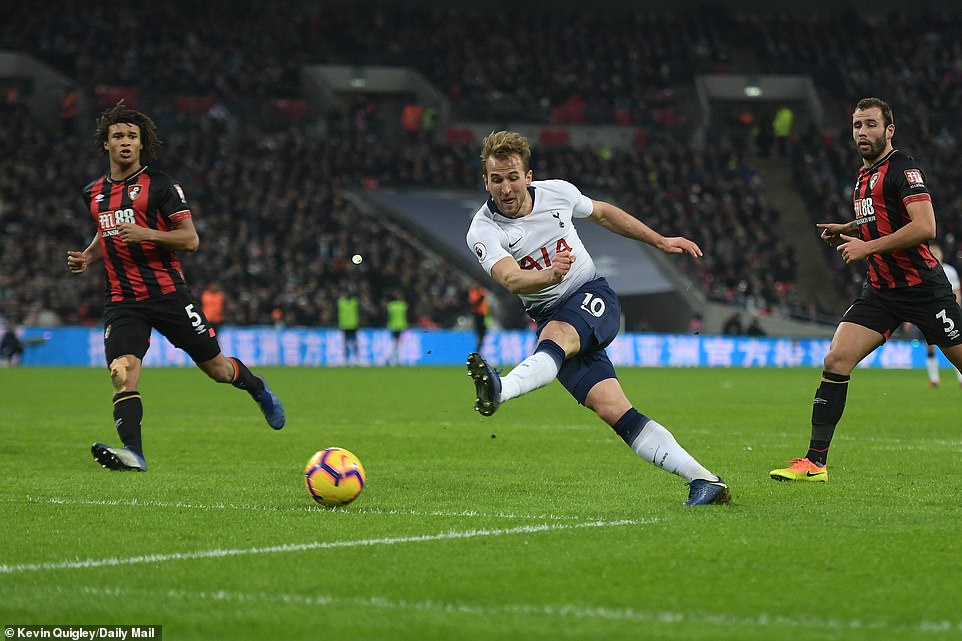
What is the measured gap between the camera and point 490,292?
37.7 metres

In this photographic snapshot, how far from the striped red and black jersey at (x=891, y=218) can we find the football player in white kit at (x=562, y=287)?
170 cm

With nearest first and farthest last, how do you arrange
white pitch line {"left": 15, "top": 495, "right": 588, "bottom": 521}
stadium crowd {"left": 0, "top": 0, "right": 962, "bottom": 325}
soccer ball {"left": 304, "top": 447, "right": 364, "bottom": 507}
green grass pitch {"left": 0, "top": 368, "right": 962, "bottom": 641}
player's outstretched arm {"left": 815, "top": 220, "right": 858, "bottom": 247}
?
green grass pitch {"left": 0, "top": 368, "right": 962, "bottom": 641}
white pitch line {"left": 15, "top": 495, "right": 588, "bottom": 521}
soccer ball {"left": 304, "top": 447, "right": 364, "bottom": 507}
player's outstretched arm {"left": 815, "top": 220, "right": 858, "bottom": 247}
stadium crowd {"left": 0, "top": 0, "right": 962, "bottom": 325}

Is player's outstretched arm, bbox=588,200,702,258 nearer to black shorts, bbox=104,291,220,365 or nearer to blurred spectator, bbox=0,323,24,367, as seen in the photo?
black shorts, bbox=104,291,220,365

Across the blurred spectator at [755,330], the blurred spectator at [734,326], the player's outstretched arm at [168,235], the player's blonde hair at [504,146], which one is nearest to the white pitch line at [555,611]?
the player's blonde hair at [504,146]

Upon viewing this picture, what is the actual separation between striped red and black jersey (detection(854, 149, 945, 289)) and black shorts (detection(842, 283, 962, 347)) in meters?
0.06

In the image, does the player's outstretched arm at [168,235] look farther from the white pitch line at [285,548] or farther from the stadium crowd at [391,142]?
the stadium crowd at [391,142]

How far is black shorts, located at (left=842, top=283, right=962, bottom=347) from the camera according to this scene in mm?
8500

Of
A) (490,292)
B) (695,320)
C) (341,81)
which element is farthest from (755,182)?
(341,81)

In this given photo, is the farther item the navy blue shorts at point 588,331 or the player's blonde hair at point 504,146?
the navy blue shorts at point 588,331

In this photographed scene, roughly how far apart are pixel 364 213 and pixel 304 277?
4.53 meters

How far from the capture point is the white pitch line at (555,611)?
4148 millimetres

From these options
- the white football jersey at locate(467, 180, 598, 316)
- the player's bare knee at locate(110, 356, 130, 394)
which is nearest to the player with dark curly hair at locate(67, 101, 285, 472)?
the player's bare knee at locate(110, 356, 130, 394)

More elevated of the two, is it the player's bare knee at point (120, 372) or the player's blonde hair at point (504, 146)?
the player's blonde hair at point (504, 146)

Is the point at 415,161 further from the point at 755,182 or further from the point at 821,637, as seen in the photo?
the point at 821,637
